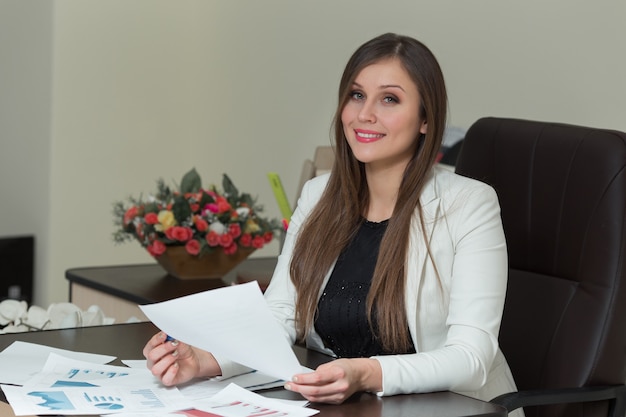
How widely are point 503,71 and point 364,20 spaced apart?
777mm

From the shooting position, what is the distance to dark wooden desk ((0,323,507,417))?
167cm

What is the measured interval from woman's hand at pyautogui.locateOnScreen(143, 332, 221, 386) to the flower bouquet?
4.40 feet

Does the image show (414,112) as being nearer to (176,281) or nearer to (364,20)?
(176,281)

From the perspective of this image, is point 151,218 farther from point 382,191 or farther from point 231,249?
point 382,191

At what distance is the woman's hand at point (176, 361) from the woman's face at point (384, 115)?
591 mm

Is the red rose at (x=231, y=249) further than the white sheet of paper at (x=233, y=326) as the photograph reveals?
Yes

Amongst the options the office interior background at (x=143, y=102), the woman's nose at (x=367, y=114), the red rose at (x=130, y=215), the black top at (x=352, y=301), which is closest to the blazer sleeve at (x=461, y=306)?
the black top at (x=352, y=301)

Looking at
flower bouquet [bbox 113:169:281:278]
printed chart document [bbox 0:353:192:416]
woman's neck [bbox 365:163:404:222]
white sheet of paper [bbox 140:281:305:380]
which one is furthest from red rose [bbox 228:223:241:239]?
white sheet of paper [bbox 140:281:305:380]

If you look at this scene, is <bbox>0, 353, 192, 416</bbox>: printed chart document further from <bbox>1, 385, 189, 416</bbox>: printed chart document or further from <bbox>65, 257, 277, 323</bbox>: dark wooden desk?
<bbox>65, 257, 277, 323</bbox>: dark wooden desk

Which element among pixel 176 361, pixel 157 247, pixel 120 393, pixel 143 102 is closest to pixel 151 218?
pixel 157 247

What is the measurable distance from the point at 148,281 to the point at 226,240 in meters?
0.27

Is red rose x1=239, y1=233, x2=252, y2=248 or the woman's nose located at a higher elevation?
the woman's nose

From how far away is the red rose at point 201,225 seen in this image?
3232 millimetres

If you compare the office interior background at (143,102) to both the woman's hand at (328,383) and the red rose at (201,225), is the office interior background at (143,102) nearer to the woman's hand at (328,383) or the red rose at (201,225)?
the red rose at (201,225)
